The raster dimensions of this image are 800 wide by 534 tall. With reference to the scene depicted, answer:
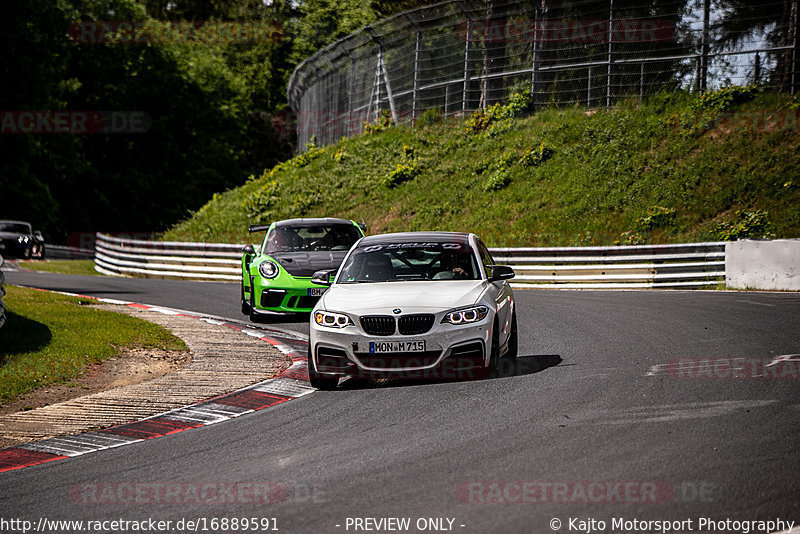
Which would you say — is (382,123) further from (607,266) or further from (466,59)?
(607,266)

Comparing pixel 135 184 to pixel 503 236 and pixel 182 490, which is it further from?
pixel 182 490

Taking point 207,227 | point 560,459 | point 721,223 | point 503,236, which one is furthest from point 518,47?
point 560,459

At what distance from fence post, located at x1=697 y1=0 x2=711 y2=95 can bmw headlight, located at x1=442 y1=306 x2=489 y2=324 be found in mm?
23499

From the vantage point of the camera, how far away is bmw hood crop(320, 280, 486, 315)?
9016 millimetres

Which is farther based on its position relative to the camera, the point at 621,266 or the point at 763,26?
the point at 763,26

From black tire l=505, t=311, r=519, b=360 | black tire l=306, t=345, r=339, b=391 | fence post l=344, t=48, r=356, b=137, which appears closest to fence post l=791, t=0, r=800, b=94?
fence post l=344, t=48, r=356, b=137

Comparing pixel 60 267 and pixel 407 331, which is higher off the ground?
pixel 407 331

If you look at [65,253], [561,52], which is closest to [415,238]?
[561,52]

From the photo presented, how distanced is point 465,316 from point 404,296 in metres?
0.63

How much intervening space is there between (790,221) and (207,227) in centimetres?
2316

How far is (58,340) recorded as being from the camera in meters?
12.7

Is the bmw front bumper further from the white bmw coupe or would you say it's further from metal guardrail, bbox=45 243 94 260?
metal guardrail, bbox=45 243 94 260

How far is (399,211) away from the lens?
1332 inches

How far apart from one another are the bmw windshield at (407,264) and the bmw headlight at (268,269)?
4708 mm
